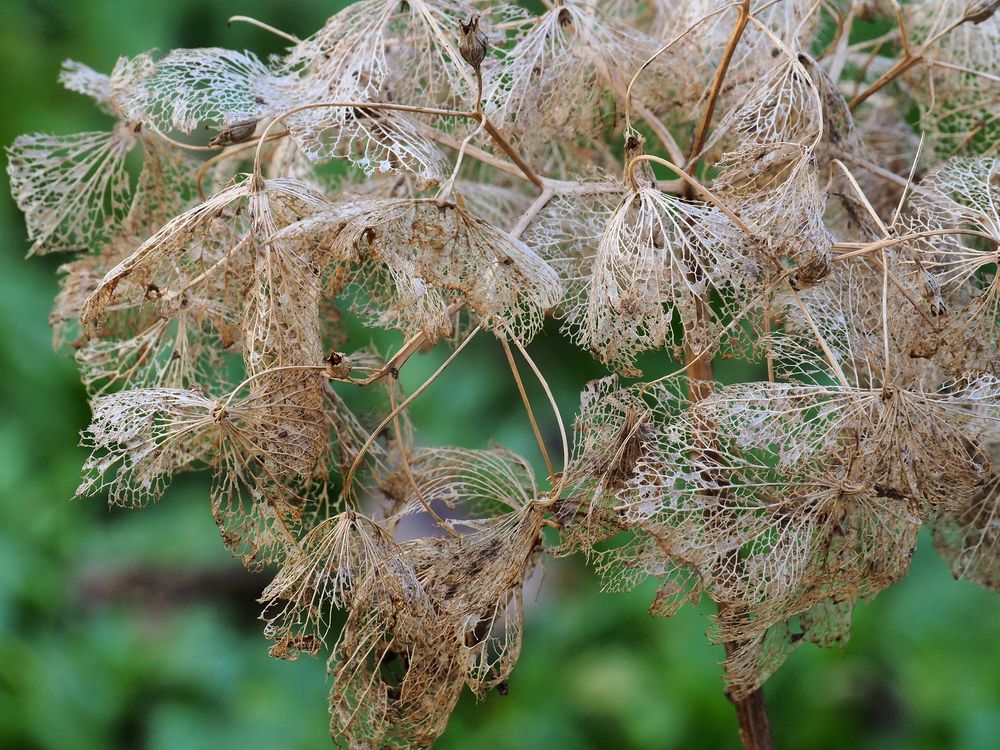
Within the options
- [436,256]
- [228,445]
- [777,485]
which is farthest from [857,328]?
[228,445]

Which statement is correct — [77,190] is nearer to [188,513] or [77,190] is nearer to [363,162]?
[363,162]

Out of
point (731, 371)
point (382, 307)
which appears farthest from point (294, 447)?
point (731, 371)

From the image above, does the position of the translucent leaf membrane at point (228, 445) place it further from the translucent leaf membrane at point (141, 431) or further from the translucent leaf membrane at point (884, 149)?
the translucent leaf membrane at point (884, 149)

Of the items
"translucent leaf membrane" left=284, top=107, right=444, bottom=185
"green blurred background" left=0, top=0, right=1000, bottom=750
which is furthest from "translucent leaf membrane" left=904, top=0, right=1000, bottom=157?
"green blurred background" left=0, top=0, right=1000, bottom=750

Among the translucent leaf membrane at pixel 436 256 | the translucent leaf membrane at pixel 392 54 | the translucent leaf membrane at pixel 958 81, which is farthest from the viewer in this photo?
the translucent leaf membrane at pixel 958 81

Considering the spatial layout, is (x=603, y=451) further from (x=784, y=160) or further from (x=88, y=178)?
(x=88, y=178)

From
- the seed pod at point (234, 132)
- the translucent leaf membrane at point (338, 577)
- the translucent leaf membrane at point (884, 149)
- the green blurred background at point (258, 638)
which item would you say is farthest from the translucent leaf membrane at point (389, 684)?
the green blurred background at point (258, 638)
